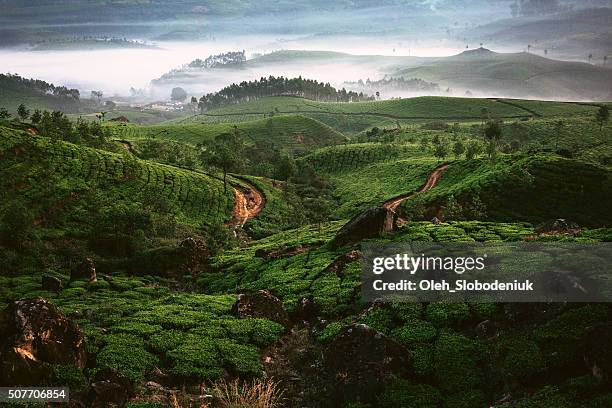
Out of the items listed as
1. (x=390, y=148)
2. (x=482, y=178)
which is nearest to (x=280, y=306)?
(x=482, y=178)

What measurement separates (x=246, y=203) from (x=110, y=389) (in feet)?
256

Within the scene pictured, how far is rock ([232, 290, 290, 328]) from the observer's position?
3347cm

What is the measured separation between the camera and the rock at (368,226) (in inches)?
2039

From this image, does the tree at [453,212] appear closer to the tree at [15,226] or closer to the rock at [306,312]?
the rock at [306,312]

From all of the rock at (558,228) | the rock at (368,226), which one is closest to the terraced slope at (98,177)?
the rock at (368,226)

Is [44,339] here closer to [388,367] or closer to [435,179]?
[388,367]

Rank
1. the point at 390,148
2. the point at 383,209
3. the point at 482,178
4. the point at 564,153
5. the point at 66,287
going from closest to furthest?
the point at 66,287
the point at 383,209
the point at 482,178
the point at 564,153
the point at 390,148

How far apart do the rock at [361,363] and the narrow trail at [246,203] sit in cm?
6300

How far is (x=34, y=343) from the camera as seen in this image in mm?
23500

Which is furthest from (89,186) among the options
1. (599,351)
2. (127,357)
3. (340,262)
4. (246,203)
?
(599,351)

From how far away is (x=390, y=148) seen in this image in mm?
156375

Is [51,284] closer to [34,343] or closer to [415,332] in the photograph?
[34,343]

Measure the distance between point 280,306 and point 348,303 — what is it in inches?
197

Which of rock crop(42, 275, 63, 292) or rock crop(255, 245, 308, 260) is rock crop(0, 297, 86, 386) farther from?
rock crop(255, 245, 308, 260)
